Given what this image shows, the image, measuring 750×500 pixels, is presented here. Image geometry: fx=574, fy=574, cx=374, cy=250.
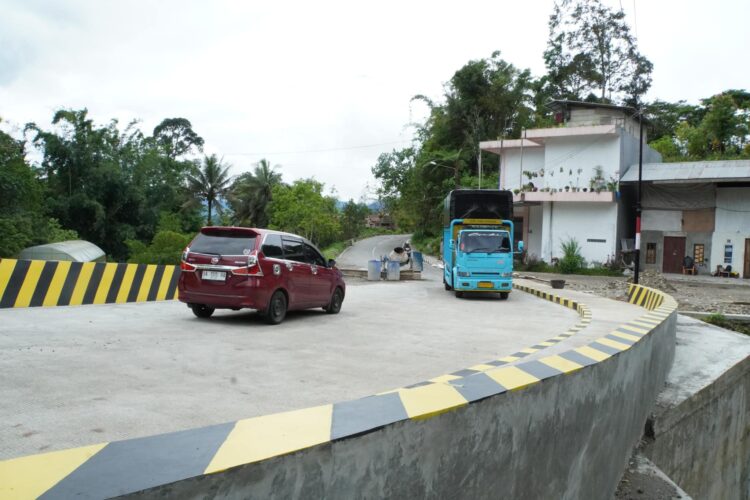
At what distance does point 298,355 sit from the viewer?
764 cm

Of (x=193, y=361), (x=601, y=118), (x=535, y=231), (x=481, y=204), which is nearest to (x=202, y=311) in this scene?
(x=193, y=361)

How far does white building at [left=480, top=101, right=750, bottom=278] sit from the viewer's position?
3403 cm

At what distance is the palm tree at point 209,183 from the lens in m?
58.2

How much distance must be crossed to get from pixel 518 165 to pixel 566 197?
17.7 feet

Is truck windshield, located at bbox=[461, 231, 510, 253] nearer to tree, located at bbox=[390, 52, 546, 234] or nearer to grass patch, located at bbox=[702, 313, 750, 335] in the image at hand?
grass patch, located at bbox=[702, 313, 750, 335]

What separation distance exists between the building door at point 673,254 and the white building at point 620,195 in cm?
6

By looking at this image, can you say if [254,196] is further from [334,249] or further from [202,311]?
[202,311]

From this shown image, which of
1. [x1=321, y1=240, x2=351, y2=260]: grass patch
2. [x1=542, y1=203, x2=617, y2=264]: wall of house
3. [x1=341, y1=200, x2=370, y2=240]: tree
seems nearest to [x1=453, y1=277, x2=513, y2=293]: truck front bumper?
[x1=542, y1=203, x2=617, y2=264]: wall of house

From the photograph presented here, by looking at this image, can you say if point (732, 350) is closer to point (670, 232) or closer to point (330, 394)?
point (330, 394)

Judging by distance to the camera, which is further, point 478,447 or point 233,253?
point 233,253

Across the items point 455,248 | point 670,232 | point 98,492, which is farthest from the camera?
point 670,232

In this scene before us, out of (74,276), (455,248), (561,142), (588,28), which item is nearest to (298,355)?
(74,276)

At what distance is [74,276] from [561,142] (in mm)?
32833

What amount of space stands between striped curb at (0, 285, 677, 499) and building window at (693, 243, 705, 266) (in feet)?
121
